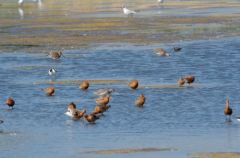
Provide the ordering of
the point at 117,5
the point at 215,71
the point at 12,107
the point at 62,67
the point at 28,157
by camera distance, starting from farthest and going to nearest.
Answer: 1. the point at 117,5
2. the point at 62,67
3. the point at 215,71
4. the point at 12,107
5. the point at 28,157

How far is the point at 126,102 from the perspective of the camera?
2803cm

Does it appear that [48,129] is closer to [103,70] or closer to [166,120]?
[166,120]


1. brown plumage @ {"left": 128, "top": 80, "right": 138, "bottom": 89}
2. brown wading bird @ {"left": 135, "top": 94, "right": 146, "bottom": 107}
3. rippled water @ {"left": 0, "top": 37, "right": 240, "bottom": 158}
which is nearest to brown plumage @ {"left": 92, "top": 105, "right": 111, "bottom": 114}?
rippled water @ {"left": 0, "top": 37, "right": 240, "bottom": 158}

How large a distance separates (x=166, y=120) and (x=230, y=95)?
15.1 ft

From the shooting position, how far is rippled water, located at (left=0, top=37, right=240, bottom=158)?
2148cm

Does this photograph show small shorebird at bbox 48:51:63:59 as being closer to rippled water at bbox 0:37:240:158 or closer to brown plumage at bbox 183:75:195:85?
rippled water at bbox 0:37:240:158

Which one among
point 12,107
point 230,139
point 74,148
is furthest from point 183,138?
point 12,107

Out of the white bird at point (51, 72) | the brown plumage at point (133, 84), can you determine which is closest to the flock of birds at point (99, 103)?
the brown plumage at point (133, 84)

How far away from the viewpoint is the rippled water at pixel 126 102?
21484mm

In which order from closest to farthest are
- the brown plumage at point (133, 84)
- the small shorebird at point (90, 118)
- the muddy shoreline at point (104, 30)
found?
the small shorebird at point (90, 118) → the brown plumage at point (133, 84) → the muddy shoreline at point (104, 30)

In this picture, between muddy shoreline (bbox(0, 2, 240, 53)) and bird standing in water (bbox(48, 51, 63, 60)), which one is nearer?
bird standing in water (bbox(48, 51, 63, 60))

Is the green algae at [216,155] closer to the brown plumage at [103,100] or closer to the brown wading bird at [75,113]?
the brown wading bird at [75,113]

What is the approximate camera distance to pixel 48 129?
2377 cm

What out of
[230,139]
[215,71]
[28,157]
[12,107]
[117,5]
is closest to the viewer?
[28,157]
